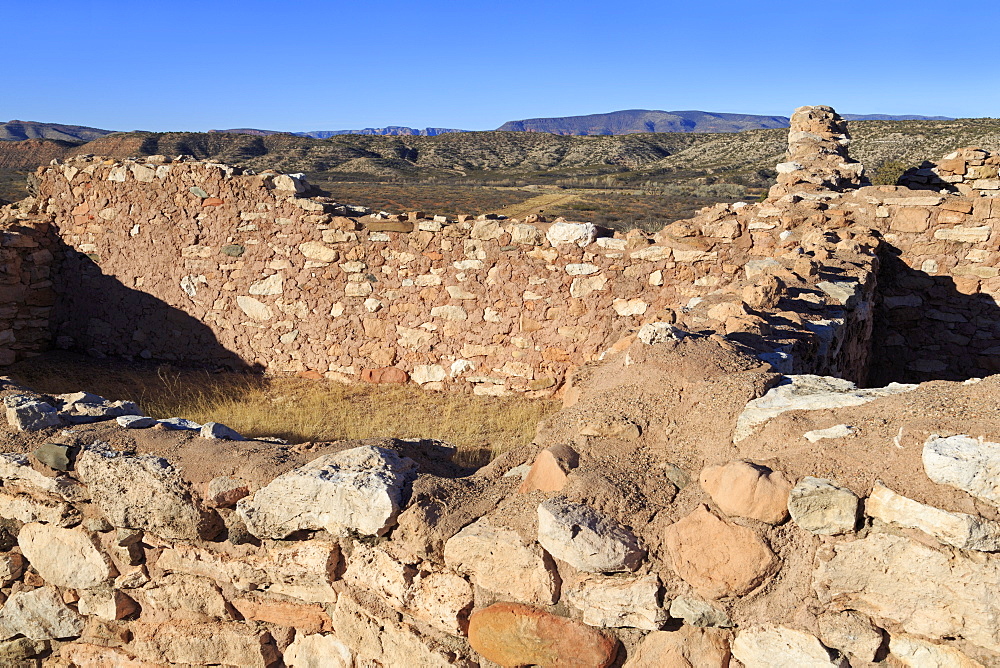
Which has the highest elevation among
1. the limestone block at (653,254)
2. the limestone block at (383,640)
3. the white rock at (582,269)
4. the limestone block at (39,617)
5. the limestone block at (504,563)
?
the limestone block at (653,254)

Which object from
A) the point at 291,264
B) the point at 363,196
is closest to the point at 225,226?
the point at 291,264

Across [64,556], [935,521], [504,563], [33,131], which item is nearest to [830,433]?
[935,521]

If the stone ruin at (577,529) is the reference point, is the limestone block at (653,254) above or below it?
above

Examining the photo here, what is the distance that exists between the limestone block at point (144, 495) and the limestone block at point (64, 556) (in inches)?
7.7

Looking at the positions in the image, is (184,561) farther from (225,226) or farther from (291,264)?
(225,226)

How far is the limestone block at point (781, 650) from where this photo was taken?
2.00 meters

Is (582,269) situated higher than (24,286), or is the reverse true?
(582,269)

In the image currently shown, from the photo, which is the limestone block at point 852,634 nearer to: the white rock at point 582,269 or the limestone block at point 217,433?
the limestone block at point 217,433

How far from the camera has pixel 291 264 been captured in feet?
24.9

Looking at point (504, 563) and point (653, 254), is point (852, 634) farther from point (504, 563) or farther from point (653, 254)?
point (653, 254)

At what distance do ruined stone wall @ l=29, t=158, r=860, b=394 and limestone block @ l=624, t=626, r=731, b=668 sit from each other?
15.0 ft

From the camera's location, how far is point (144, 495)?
2.82 metres

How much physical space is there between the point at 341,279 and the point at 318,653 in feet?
17.0

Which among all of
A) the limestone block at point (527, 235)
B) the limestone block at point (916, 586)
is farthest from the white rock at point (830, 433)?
the limestone block at point (527, 235)
